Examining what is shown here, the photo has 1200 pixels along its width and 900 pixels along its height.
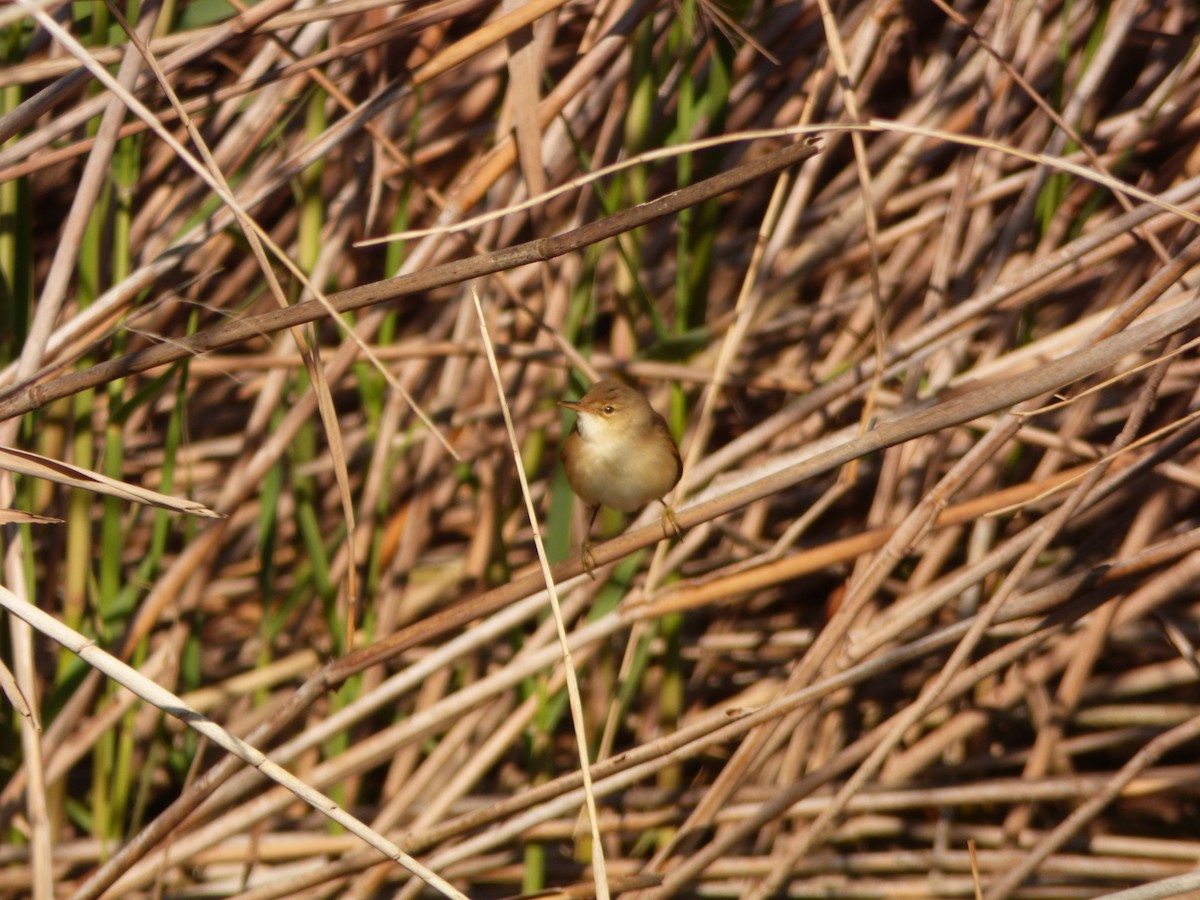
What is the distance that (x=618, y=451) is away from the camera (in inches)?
103

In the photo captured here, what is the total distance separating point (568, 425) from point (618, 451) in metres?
0.13

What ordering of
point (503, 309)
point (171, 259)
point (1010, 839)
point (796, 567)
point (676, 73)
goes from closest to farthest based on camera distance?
point (796, 567), point (171, 259), point (1010, 839), point (676, 73), point (503, 309)

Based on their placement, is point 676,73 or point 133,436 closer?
point 676,73

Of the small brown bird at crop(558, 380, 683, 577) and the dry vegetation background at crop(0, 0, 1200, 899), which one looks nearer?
the dry vegetation background at crop(0, 0, 1200, 899)

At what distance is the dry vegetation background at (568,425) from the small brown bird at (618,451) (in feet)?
0.25

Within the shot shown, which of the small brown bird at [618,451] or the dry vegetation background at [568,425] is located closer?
the dry vegetation background at [568,425]

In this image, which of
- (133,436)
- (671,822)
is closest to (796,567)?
(671,822)

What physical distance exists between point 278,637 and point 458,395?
0.81m

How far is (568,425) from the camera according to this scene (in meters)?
2.64

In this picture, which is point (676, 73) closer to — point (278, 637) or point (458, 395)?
point (458, 395)

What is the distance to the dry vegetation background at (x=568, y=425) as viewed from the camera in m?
2.40

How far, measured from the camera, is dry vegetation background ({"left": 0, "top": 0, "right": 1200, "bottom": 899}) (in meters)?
2.40

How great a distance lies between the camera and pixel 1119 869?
8.04ft

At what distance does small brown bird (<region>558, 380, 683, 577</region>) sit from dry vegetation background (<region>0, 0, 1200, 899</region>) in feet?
0.25
